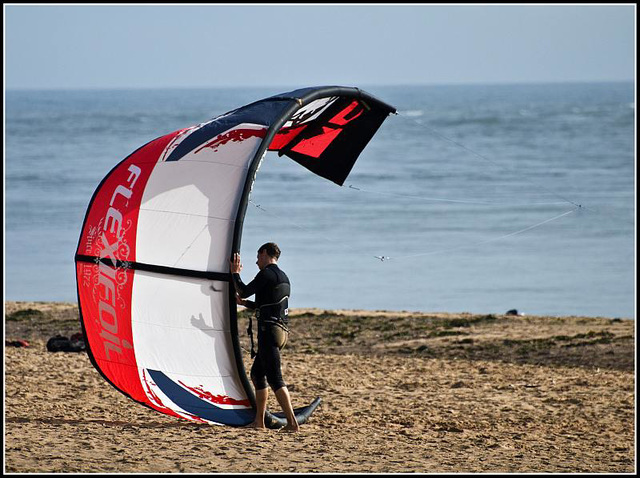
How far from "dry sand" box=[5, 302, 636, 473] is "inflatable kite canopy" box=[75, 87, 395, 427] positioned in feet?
1.51

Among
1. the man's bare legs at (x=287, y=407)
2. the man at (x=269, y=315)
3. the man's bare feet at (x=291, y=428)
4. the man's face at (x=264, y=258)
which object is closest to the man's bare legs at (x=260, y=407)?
the man at (x=269, y=315)

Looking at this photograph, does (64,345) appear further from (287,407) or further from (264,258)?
(264,258)

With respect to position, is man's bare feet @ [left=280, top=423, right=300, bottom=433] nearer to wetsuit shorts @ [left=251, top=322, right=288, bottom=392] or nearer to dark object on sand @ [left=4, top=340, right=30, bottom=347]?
wetsuit shorts @ [left=251, top=322, right=288, bottom=392]

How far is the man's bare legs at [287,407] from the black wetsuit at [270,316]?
63mm

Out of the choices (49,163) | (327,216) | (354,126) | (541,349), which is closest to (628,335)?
(541,349)

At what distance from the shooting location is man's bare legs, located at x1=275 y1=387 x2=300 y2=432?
801 centimetres

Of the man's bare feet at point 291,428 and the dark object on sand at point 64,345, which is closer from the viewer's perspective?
the man's bare feet at point 291,428

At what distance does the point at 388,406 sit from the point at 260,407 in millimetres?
2140

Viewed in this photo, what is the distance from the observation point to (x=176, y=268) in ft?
25.2

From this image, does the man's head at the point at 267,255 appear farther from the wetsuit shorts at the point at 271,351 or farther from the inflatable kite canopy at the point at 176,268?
the wetsuit shorts at the point at 271,351

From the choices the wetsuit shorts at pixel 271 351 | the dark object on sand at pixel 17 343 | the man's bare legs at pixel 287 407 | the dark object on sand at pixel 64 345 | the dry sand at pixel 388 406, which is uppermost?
the wetsuit shorts at pixel 271 351

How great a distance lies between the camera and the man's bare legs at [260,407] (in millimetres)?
8047

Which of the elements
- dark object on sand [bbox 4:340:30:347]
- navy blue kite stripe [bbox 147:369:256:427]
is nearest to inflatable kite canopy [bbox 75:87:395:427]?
navy blue kite stripe [bbox 147:369:256:427]

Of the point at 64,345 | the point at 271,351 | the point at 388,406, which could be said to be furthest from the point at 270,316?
the point at 64,345
